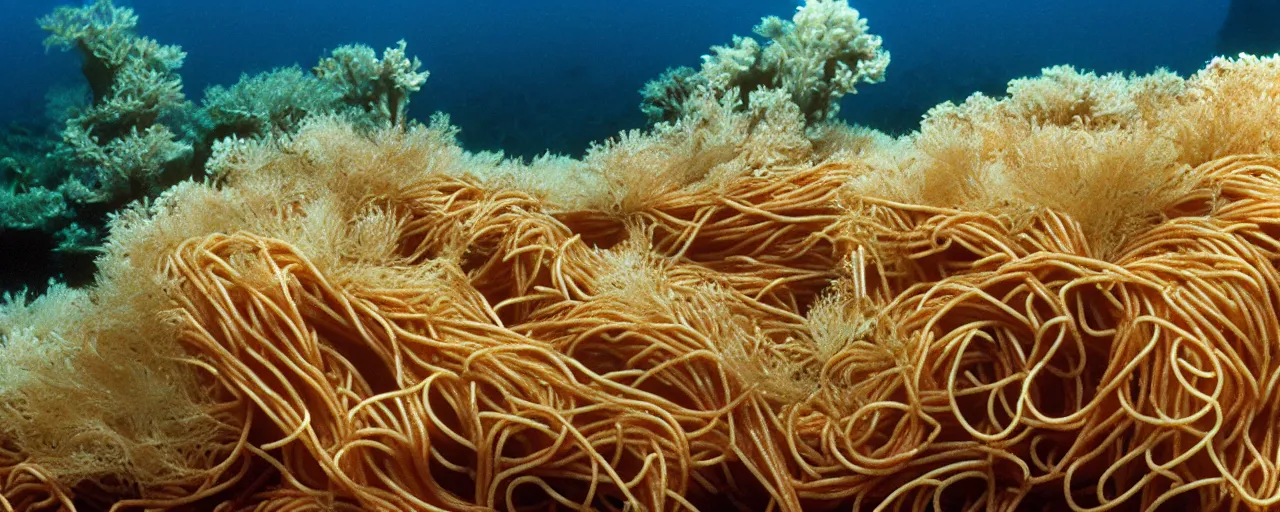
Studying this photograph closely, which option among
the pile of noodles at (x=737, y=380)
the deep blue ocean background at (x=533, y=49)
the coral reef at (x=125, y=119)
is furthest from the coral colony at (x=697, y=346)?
the deep blue ocean background at (x=533, y=49)

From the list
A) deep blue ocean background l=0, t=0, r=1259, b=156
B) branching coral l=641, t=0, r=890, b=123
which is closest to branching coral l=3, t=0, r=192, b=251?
deep blue ocean background l=0, t=0, r=1259, b=156

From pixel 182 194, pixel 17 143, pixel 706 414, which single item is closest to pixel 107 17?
pixel 17 143

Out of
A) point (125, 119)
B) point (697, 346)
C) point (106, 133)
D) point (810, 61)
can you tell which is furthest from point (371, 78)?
point (697, 346)

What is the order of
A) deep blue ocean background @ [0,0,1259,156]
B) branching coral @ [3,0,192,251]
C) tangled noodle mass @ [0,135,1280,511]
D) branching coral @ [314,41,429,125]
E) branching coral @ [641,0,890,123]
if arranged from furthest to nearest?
deep blue ocean background @ [0,0,1259,156] → branching coral @ [314,41,429,125] → branching coral @ [3,0,192,251] → branching coral @ [641,0,890,123] → tangled noodle mass @ [0,135,1280,511]

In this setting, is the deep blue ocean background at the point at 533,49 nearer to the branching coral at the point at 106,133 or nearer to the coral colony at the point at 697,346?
the branching coral at the point at 106,133

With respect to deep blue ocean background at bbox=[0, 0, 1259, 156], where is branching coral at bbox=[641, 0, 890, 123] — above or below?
below

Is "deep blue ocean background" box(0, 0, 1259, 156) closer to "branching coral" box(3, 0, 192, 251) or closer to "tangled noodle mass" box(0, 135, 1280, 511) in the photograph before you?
"branching coral" box(3, 0, 192, 251)

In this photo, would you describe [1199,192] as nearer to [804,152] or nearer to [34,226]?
[804,152]

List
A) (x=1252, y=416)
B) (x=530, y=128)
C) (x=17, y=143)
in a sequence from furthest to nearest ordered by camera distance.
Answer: (x=530, y=128) → (x=17, y=143) → (x=1252, y=416)
